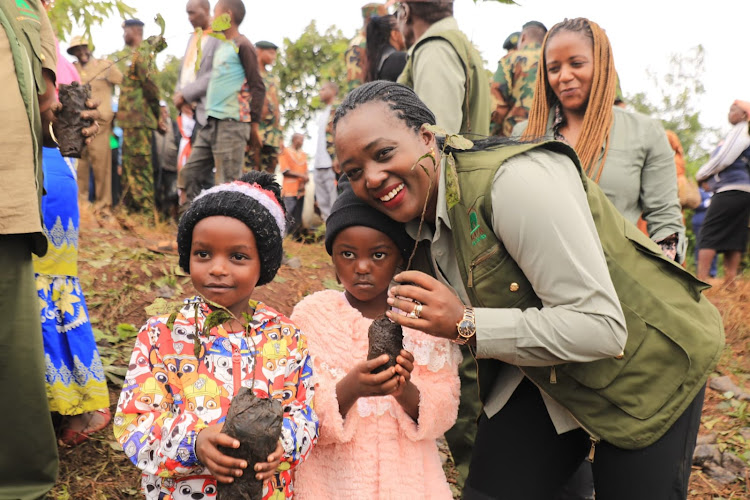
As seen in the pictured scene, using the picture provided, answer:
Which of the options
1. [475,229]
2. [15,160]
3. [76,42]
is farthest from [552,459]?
[76,42]

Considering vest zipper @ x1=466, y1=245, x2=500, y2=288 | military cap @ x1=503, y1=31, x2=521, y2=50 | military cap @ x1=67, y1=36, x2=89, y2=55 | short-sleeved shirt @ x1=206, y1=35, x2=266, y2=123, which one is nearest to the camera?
vest zipper @ x1=466, y1=245, x2=500, y2=288

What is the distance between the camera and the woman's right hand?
5.67 feet

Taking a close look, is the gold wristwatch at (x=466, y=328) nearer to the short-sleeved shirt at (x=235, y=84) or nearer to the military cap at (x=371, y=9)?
the short-sleeved shirt at (x=235, y=84)

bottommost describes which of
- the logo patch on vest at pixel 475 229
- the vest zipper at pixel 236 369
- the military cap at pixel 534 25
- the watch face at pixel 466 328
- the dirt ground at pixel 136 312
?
the dirt ground at pixel 136 312

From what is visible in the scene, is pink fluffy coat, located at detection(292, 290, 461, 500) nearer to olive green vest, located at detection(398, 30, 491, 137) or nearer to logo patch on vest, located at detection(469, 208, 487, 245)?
logo patch on vest, located at detection(469, 208, 487, 245)

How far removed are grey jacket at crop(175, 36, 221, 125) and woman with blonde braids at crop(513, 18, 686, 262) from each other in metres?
3.58

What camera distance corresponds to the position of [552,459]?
7.02 feet

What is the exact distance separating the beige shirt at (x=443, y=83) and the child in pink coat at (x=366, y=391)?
1021 millimetres

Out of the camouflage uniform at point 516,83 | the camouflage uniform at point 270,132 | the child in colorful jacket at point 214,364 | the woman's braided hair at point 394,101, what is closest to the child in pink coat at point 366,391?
the child in colorful jacket at point 214,364

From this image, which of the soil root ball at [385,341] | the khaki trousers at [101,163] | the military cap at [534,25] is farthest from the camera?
the khaki trousers at [101,163]

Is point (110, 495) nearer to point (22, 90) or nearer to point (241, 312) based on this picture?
point (241, 312)

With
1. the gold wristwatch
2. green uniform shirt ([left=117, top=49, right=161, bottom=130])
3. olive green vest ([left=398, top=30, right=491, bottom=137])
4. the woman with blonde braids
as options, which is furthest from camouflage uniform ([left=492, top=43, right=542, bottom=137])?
green uniform shirt ([left=117, top=49, right=161, bottom=130])

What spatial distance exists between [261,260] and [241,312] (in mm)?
205

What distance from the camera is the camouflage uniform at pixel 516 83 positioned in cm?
443
